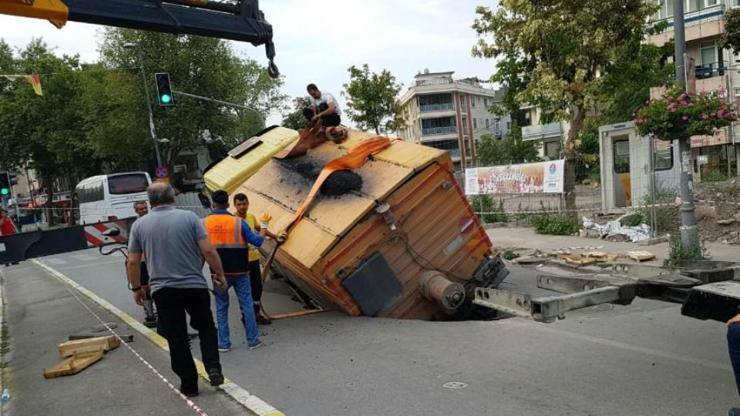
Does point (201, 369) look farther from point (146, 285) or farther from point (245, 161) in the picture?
point (245, 161)

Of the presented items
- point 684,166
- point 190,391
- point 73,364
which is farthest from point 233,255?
point 684,166

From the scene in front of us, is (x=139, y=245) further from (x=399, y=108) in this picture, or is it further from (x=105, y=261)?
(x=399, y=108)

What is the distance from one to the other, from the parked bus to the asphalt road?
22.1 metres

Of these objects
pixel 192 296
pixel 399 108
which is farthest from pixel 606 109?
pixel 192 296

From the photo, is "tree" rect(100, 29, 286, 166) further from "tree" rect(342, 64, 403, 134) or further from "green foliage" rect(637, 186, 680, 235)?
"green foliage" rect(637, 186, 680, 235)

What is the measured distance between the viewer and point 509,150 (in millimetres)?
41312

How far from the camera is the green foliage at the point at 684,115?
848 cm

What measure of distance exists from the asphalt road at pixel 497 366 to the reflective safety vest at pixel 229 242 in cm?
87

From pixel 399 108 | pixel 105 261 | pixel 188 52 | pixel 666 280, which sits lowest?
pixel 105 261

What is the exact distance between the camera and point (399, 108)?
24.8 metres

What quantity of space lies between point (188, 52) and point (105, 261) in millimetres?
19659

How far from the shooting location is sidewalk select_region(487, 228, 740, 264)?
9477 mm

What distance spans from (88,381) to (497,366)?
12.2ft

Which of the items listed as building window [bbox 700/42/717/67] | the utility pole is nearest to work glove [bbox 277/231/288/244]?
the utility pole
